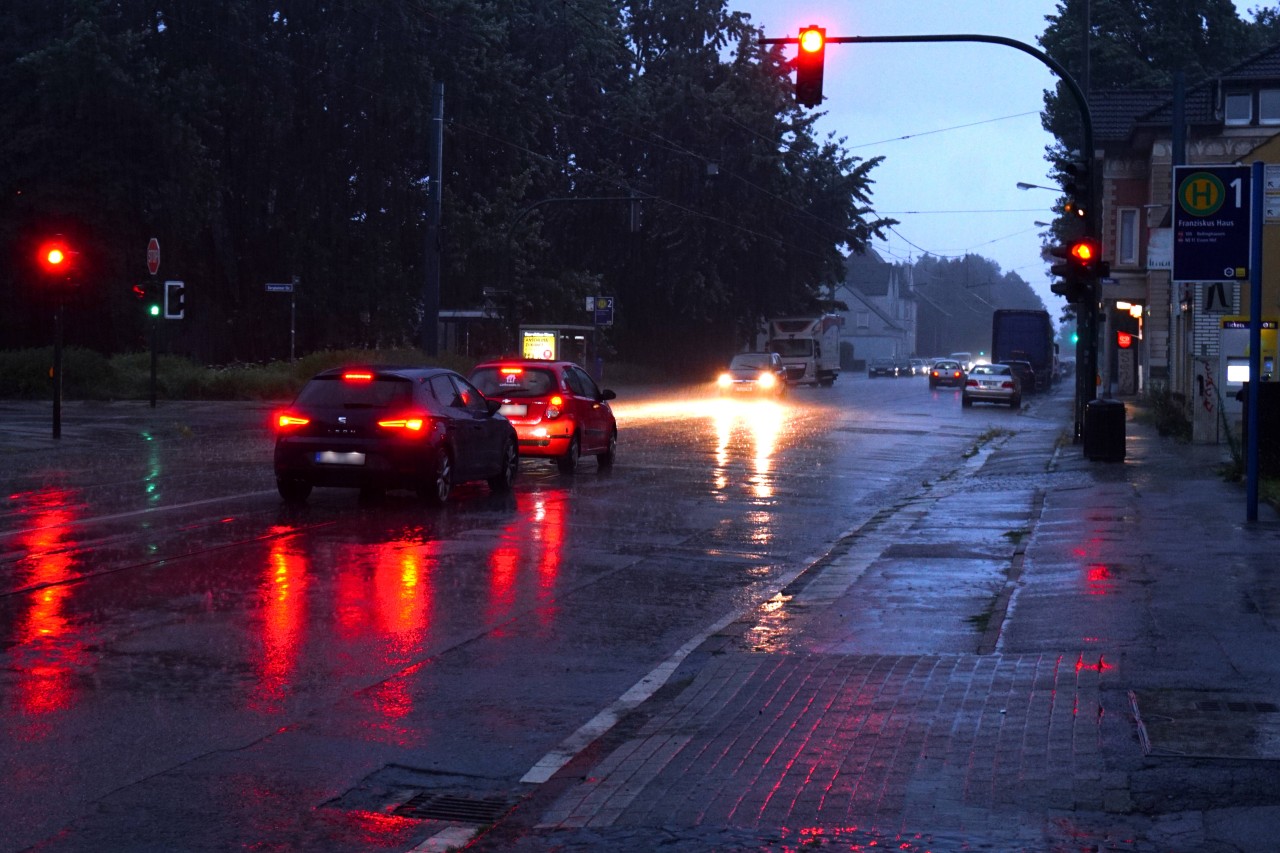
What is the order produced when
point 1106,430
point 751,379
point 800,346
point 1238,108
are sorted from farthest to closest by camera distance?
point 800,346
point 751,379
point 1238,108
point 1106,430

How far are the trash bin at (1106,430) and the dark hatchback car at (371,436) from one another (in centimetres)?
1042

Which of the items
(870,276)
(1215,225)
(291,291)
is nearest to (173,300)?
(291,291)

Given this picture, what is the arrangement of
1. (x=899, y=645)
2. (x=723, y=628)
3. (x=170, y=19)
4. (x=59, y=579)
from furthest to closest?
(x=170, y=19), (x=59, y=579), (x=723, y=628), (x=899, y=645)

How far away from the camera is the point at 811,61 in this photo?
22.1 m

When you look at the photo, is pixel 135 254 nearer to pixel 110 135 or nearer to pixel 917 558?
pixel 110 135

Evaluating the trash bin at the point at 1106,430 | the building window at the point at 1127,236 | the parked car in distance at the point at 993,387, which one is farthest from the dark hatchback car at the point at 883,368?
the trash bin at the point at 1106,430

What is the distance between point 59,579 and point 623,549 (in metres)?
4.64

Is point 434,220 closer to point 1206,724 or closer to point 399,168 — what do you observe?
point 399,168

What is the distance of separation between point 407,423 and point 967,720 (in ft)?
33.7

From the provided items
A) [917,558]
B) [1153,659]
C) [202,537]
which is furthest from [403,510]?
[1153,659]

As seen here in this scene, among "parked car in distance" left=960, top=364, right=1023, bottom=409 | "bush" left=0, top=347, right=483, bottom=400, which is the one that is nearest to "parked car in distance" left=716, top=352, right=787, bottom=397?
"parked car in distance" left=960, top=364, right=1023, bottom=409

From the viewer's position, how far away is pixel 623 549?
13953mm

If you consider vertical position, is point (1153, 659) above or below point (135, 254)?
below

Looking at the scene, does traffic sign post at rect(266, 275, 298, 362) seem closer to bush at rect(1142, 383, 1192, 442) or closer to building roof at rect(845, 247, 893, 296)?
bush at rect(1142, 383, 1192, 442)
